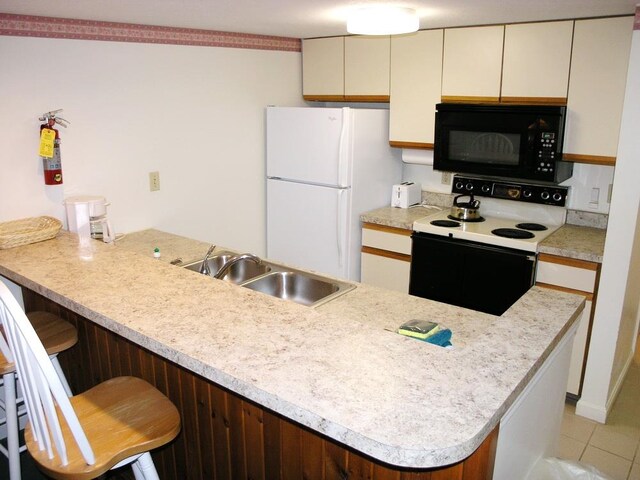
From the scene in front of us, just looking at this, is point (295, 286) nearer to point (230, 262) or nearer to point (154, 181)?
point (230, 262)

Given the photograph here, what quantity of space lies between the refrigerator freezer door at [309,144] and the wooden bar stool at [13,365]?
191 centimetres

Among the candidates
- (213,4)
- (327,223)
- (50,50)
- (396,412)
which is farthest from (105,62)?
(396,412)

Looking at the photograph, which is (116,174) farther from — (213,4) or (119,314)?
(119,314)

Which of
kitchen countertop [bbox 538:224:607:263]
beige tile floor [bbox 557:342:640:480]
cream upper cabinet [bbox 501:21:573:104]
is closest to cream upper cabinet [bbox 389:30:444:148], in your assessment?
cream upper cabinet [bbox 501:21:573:104]

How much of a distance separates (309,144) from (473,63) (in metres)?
1.13

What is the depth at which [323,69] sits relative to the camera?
3910mm

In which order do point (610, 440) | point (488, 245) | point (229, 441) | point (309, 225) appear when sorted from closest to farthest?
point (229, 441) → point (610, 440) → point (488, 245) → point (309, 225)

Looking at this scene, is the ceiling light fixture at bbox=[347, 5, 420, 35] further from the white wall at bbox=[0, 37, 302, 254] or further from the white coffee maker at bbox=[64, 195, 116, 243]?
the white coffee maker at bbox=[64, 195, 116, 243]

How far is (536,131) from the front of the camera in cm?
303

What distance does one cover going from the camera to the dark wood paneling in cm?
140

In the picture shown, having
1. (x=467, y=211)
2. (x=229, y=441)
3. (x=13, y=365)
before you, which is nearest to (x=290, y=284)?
(x=229, y=441)

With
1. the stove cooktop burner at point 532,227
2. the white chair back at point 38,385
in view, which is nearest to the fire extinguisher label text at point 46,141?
the white chair back at point 38,385

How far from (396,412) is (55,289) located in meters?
1.24

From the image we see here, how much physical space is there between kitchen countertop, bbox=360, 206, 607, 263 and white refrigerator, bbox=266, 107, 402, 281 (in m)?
0.14
